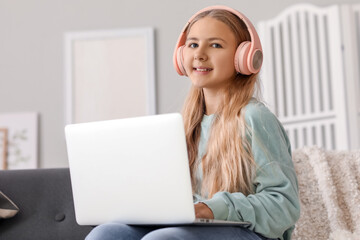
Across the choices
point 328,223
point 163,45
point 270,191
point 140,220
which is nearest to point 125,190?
point 140,220

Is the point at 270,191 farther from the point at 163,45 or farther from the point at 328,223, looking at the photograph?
the point at 163,45

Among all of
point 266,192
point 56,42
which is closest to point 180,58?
point 266,192

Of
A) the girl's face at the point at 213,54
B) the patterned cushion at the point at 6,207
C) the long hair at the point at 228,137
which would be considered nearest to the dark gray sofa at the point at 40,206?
the patterned cushion at the point at 6,207

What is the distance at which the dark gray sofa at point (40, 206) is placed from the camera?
71.8 inches

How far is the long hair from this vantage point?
51.8 inches

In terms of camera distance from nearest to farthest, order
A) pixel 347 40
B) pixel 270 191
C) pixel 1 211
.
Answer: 1. pixel 270 191
2. pixel 1 211
3. pixel 347 40

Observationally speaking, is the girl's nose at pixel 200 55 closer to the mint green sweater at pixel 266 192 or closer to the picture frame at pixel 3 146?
the mint green sweater at pixel 266 192

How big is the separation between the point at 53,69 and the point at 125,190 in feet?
10.2

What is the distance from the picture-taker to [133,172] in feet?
3.67

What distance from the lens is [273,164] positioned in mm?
1271

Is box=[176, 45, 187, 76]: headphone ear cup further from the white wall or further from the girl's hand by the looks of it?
the white wall

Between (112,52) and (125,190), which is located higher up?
(112,52)

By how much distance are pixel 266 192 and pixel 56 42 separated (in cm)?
312

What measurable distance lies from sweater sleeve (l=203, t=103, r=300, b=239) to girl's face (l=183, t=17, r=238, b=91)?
4.7 inches
